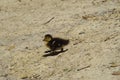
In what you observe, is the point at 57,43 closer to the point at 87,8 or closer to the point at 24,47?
the point at 24,47

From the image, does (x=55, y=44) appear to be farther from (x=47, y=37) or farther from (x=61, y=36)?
(x=61, y=36)

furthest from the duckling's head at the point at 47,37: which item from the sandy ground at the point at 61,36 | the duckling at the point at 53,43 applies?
the sandy ground at the point at 61,36

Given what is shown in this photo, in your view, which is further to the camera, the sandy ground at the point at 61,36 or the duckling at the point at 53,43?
the duckling at the point at 53,43

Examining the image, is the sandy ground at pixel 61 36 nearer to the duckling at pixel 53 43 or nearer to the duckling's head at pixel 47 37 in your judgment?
the duckling at pixel 53 43

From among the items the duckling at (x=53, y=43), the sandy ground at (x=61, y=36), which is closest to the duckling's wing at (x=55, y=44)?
the duckling at (x=53, y=43)

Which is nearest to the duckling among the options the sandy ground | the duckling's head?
the duckling's head

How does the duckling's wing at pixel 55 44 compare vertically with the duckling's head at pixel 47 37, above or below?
below

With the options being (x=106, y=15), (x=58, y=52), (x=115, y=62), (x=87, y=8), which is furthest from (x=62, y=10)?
(x=115, y=62)

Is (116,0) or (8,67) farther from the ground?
(116,0)
